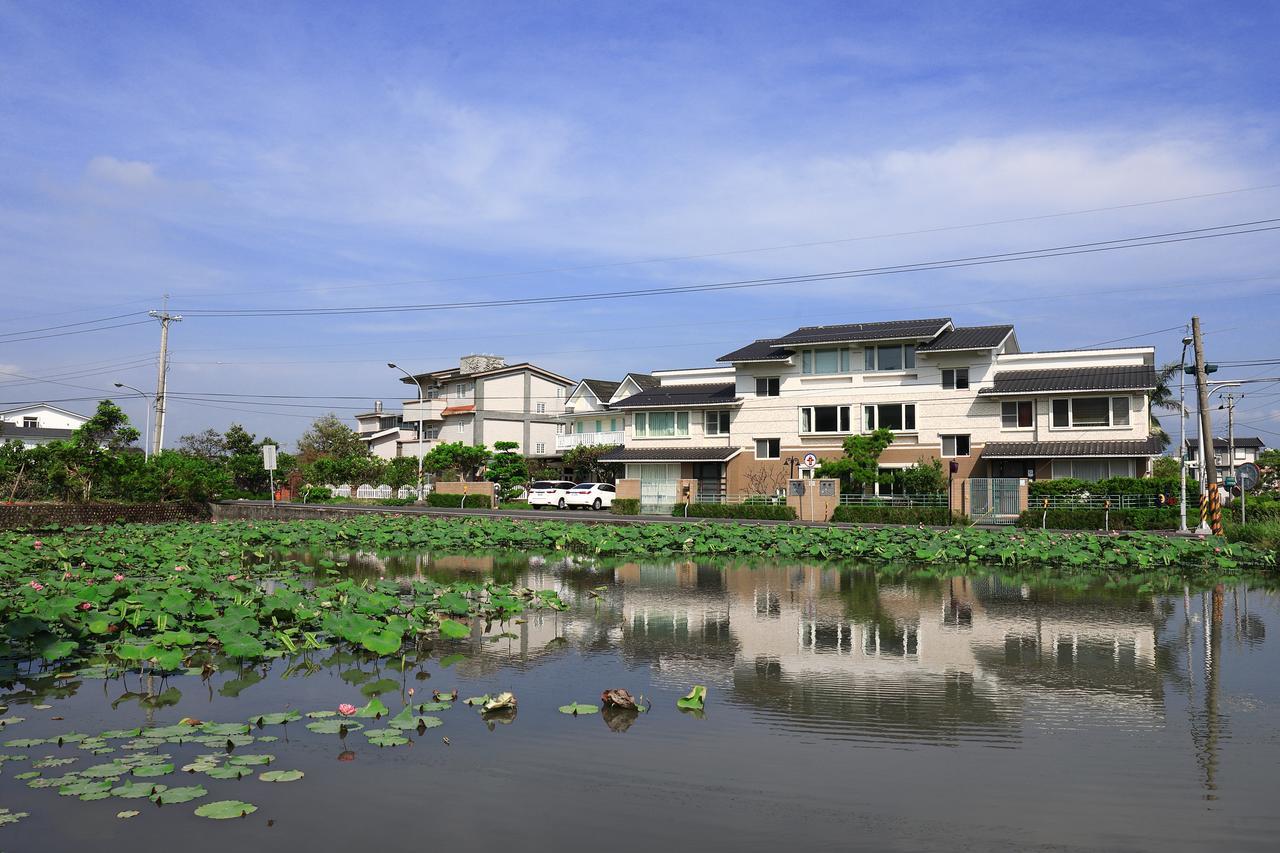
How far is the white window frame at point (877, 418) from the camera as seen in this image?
→ 4859 centimetres

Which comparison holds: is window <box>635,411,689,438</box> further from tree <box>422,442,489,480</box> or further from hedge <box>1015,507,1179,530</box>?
hedge <box>1015,507,1179,530</box>

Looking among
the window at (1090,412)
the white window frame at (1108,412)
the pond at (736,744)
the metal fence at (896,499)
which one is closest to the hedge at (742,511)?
the metal fence at (896,499)

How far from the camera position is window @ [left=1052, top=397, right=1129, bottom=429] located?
143 ft

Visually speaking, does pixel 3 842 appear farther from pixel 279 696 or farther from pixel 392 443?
pixel 392 443

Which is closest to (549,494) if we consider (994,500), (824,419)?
(824,419)

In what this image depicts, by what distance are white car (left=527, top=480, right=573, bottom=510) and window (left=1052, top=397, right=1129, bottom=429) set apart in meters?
25.5

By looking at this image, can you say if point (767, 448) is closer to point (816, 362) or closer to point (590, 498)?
point (816, 362)

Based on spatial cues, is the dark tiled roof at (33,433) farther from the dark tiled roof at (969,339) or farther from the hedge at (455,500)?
the dark tiled roof at (969,339)

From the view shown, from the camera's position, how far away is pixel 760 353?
52656 millimetres

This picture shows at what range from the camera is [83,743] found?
311 inches

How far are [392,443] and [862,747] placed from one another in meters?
75.5

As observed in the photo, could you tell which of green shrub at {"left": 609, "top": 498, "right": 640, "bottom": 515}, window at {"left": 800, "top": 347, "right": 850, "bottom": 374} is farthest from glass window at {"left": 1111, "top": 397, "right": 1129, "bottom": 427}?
green shrub at {"left": 609, "top": 498, "right": 640, "bottom": 515}

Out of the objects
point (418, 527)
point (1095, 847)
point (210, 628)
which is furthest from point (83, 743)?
point (418, 527)

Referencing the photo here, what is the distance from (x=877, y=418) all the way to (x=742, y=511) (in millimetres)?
9474
